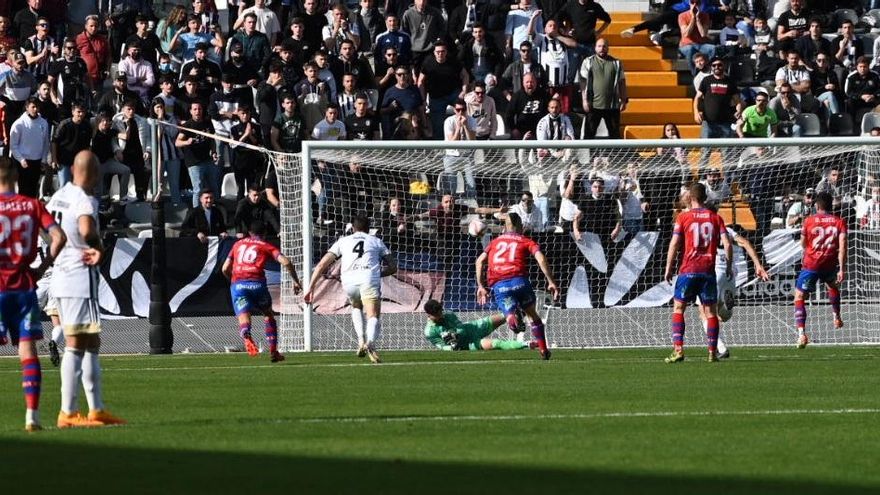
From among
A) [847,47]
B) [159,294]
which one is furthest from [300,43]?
[847,47]

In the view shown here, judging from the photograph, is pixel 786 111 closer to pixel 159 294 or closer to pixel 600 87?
pixel 600 87

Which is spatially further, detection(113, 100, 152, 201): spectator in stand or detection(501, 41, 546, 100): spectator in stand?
detection(501, 41, 546, 100): spectator in stand

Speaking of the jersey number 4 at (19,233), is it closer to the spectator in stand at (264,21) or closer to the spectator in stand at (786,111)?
the spectator in stand at (264,21)

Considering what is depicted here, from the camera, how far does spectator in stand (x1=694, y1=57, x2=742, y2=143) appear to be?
3088 cm

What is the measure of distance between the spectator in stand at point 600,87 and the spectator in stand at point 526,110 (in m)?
1.05

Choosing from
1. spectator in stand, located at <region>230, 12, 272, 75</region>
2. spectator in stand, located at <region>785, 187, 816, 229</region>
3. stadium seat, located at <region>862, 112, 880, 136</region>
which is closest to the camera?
spectator in stand, located at <region>785, 187, 816, 229</region>

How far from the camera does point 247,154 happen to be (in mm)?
28500

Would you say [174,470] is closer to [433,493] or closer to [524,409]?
[433,493]

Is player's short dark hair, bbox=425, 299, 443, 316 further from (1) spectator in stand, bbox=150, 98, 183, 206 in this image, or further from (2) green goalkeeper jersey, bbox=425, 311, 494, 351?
(1) spectator in stand, bbox=150, 98, 183, 206

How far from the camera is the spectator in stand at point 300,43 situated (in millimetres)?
29969

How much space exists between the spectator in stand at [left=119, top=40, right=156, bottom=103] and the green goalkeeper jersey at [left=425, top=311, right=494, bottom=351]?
7.63 meters

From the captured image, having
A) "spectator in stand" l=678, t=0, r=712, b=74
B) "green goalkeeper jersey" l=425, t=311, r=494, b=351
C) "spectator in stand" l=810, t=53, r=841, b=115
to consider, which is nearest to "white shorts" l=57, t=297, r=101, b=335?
"green goalkeeper jersey" l=425, t=311, r=494, b=351

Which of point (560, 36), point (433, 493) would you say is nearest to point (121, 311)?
point (560, 36)

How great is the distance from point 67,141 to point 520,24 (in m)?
9.30
